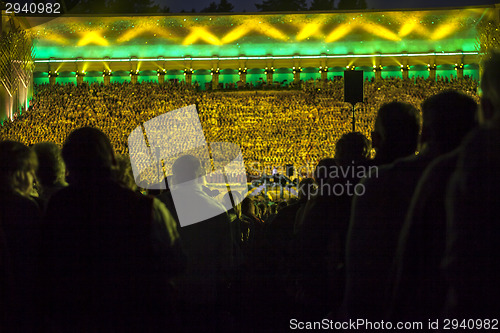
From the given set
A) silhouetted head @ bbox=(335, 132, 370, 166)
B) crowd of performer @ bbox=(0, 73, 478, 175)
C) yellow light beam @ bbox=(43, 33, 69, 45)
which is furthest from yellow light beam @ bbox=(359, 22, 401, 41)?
silhouetted head @ bbox=(335, 132, 370, 166)

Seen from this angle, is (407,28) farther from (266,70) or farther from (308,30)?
(266,70)

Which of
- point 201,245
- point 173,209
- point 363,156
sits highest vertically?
point 363,156

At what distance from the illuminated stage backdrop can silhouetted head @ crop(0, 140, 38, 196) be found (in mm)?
31628

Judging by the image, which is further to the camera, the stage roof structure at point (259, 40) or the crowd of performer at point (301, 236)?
the stage roof structure at point (259, 40)

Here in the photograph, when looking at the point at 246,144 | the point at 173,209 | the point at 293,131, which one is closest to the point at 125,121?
the point at 246,144

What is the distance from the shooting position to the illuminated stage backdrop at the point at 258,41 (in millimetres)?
33812

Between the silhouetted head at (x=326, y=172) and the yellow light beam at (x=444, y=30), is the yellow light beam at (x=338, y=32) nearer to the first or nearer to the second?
the yellow light beam at (x=444, y=30)

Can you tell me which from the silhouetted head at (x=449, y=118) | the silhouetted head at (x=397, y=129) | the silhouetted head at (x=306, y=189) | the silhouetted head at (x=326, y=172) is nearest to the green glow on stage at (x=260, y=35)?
the silhouetted head at (x=306, y=189)

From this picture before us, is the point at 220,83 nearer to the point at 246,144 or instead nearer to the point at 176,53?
the point at 176,53

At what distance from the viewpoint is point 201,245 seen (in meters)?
3.80

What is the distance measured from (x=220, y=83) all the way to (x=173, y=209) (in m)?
30.1

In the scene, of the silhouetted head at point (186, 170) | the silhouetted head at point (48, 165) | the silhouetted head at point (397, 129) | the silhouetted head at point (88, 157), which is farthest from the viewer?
the silhouetted head at point (186, 170)

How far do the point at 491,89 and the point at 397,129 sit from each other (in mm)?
1081

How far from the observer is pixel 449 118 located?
230cm
